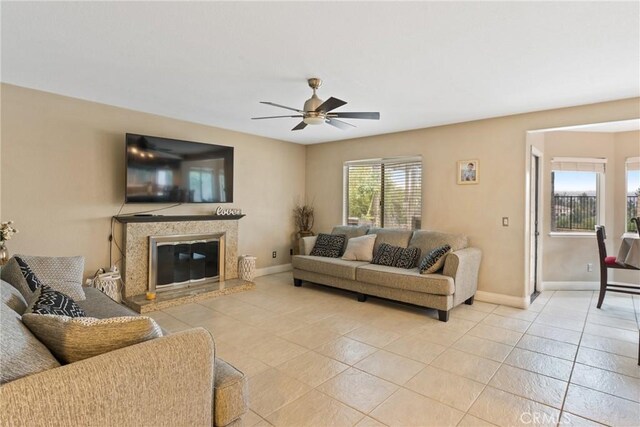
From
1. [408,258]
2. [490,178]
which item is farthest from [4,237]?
[490,178]

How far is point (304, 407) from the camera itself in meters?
2.08

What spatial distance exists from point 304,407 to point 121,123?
3.90m

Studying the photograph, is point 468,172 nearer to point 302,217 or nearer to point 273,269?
point 302,217

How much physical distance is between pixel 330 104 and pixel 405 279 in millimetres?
2208

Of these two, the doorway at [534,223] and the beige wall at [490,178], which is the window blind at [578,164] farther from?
the beige wall at [490,178]

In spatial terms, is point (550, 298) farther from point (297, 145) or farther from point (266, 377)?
point (297, 145)

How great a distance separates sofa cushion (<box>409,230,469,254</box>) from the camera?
14.0ft

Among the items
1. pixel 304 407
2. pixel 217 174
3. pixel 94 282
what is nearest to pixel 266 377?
pixel 304 407

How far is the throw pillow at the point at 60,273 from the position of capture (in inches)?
110

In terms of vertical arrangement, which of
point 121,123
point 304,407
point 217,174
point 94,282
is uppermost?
point 121,123

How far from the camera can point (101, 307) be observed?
2.59m

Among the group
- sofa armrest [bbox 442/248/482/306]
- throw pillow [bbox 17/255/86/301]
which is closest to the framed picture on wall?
sofa armrest [bbox 442/248/482/306]

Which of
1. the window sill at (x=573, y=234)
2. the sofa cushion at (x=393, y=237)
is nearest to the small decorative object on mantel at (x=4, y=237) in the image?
the sofa cushion at (x=393, y=237)

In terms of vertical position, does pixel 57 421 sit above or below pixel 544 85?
below
